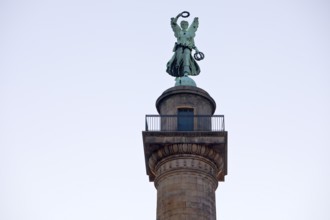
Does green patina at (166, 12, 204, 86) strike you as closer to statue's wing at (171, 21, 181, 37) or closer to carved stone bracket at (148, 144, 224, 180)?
statue's wing at (171, 21, 181, 37)

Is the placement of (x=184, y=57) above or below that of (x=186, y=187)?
above

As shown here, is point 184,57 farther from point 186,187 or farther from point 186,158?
point 186,187

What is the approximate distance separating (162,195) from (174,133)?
317 centimetres

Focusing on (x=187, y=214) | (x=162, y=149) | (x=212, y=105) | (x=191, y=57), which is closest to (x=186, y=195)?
(x=187, y=214)

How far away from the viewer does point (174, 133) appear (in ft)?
102

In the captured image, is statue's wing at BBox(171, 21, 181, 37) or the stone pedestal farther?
statue's wing at BBox(171, 21, 181, 37)

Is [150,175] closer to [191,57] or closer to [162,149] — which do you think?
[162,149]

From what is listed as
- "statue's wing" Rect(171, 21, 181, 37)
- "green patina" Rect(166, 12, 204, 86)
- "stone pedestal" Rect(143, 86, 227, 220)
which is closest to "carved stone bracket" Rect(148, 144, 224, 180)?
"stone pedestal" Rect(143, 86, 227, 220)

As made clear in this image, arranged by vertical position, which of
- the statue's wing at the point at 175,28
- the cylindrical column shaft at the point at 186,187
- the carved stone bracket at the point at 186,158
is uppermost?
the statue's wing at the point at 175,28

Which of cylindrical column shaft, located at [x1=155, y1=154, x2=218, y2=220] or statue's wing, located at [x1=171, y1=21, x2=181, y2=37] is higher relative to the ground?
statue's wing, located at [x1=171, y1=21, x2=181, y2=37]

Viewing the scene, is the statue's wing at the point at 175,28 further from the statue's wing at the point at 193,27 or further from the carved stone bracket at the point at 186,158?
the carved stone bracket at the point at 186,158

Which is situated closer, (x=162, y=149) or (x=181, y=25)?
(x=162, y=149)

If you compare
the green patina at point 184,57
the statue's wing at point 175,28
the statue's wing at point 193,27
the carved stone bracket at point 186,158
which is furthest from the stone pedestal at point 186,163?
the statue's wing at point 193,27

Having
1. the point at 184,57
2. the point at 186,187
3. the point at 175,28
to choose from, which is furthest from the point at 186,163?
the point at 175,28
